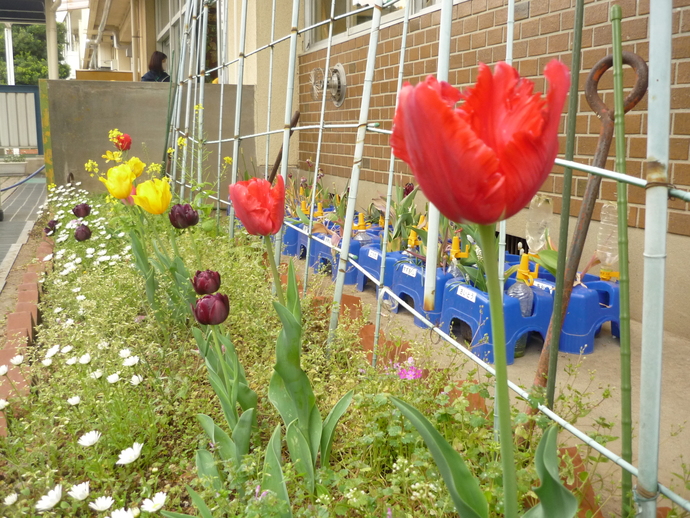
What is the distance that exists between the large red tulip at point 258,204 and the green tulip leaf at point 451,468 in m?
0.77

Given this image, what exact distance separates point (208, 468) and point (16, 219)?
6.50 metres

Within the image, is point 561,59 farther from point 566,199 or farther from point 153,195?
point 566,199

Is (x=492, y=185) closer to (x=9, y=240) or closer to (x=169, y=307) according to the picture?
(x=169, y=307)

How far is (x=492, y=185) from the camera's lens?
612 millimetres

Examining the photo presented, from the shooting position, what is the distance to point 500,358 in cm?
74

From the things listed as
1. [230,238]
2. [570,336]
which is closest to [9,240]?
[230,238]

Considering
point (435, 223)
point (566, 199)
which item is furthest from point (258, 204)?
point (566, 199)

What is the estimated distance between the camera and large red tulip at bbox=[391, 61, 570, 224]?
601 mm

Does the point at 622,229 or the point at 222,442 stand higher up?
the point at 622,229

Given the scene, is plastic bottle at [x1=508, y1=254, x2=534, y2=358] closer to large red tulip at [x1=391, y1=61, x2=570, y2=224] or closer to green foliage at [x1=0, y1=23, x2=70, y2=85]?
large red tulip at [x1=391, y1=61, x2=570, y2=224]

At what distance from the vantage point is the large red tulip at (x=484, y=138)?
601mm

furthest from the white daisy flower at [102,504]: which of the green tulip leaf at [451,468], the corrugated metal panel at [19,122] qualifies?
the corrugated metal panel at [19,122]

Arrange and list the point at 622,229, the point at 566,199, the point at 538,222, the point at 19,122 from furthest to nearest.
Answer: the point at 19,122, the point at 538,222, the point at 566,199, the point at 622,229

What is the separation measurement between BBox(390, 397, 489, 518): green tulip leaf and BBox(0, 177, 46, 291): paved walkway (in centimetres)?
396
